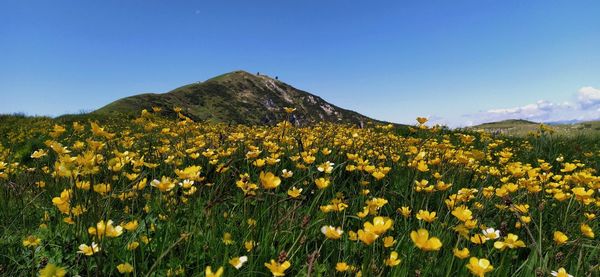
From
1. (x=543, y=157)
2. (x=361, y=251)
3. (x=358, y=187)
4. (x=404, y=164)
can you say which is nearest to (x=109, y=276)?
(x=361, y=251)

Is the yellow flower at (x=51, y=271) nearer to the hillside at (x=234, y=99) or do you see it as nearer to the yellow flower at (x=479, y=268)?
the yellow flower at (x=479, y=268)

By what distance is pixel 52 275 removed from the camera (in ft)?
5.50

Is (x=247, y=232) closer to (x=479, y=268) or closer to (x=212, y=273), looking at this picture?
(x=212, y=273)

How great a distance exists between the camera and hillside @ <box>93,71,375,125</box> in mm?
67550

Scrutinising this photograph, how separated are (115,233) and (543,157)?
34.1 ft

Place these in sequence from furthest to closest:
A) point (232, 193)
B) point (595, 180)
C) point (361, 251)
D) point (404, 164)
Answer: point (404, 164)
point (232, 193)
point (595, 180)
point (361, 251)

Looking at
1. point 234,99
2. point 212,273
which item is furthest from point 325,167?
point 234,99

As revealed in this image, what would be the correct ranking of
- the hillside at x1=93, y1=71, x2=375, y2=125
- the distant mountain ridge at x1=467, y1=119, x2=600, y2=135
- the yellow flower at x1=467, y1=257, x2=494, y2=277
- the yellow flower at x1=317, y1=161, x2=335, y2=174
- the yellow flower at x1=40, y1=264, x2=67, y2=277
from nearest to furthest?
1. the yellow flower at x1=40, y1=264, x2=67, y2=277
2. the yellow flower at x1=467, y1=257, x2=494, y2=277
3. the yellow flower at x1=317, y1=161, x2=335, y2=174
4. the distant mountain ridge at x1=467, y1=119, x2=600, y2=135
5. the hillside at x1=93, y1=71, x2=375, y2=125

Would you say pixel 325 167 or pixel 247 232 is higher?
pixel 325 167

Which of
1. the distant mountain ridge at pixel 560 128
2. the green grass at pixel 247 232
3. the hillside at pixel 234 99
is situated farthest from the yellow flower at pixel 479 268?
the hillside at pixel 234 99

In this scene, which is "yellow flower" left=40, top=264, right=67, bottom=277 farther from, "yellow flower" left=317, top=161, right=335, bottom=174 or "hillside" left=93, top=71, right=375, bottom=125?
"hillside" left=93, top=71, right=375, bottom=125

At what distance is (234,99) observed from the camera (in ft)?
349

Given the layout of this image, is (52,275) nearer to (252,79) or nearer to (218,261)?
(218,261)

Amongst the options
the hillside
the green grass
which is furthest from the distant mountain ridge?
the hillside
